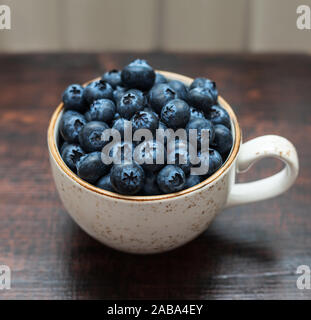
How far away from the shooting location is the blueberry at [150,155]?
2.31ft

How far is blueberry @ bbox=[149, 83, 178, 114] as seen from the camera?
78cm

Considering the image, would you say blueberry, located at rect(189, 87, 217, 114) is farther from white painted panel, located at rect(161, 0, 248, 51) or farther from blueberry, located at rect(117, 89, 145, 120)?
white painted panel, located at rect(161, 0, 248, 51)

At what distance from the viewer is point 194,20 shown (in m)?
2.12

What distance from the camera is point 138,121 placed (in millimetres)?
729

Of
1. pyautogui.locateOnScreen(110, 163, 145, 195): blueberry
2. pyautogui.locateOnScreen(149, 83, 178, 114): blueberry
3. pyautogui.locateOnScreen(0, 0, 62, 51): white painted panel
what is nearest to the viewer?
pyautogui.locateOnScreen(110, 163, 145, 195): blueberry

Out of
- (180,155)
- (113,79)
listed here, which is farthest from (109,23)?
(180,155)

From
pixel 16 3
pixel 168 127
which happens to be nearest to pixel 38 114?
pixel 168 127

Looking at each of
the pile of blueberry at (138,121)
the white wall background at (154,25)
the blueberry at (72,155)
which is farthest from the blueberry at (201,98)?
the white wall background at (154,25)

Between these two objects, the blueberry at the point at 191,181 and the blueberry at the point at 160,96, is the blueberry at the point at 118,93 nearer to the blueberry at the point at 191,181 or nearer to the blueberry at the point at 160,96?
the blueberry at the point at 160,96

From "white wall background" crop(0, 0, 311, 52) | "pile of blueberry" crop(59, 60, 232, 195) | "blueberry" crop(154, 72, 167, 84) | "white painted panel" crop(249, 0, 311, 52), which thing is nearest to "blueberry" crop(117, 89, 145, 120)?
"pile of blueberry" crop(59, 60, 232, 195)

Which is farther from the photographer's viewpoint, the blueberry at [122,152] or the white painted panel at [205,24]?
the white painted panel at [205,24]

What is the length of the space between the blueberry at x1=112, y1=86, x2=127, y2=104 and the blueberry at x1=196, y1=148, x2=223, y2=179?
0.18m

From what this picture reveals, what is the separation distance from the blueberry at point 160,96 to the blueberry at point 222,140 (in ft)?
0.31
